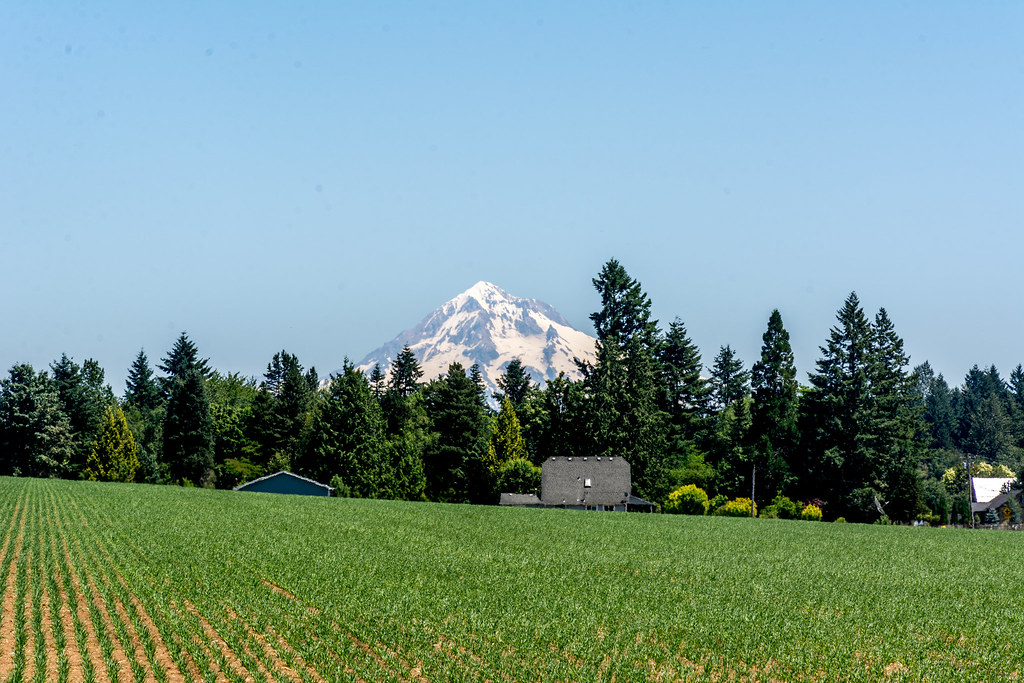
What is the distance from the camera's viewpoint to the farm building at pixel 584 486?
93.7 m

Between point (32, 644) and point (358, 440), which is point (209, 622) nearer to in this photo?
point (32, 644)

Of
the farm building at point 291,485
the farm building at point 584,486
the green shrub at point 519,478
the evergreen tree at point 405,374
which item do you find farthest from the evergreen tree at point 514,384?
the farm building at point 291,485

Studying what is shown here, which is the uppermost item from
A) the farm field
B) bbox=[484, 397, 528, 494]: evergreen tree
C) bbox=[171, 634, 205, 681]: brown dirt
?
bbox=[484, 397, 528, 494]: evergreen tree

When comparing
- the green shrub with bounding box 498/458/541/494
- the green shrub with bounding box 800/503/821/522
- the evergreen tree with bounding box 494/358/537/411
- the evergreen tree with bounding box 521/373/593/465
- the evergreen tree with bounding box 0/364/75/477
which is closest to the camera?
the green shrub with bounding box 800/503/821/522

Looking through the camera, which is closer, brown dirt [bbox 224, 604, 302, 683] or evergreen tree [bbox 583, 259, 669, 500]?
brown dirt [bbox 224, 604, 302, 683]

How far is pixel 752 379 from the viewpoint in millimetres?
115125

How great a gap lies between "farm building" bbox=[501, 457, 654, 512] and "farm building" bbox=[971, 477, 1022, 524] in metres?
47.7

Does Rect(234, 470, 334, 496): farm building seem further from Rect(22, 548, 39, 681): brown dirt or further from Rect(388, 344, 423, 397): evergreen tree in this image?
Rect(22, 548, 39, 681): brown dirt

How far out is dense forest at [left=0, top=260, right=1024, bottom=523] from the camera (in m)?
99.3

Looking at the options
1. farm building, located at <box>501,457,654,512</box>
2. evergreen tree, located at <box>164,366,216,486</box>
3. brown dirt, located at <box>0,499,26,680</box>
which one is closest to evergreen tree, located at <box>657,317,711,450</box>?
farm building, located at <box>501,457,654,512</box>

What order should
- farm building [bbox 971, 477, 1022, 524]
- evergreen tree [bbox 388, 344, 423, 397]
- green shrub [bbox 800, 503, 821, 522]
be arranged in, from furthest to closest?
evergreen tree [bbox 388, 344, 423, 397]
farm building [bbox 971, 477, 1022, 524]
green shrub [bbox 800, 503, 821, 522]

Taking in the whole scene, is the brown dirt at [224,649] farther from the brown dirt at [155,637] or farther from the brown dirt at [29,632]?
the brown dirt at [29,632]

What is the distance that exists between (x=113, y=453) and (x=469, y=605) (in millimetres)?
90095

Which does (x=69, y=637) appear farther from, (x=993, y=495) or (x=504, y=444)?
(x=993, y=495)
